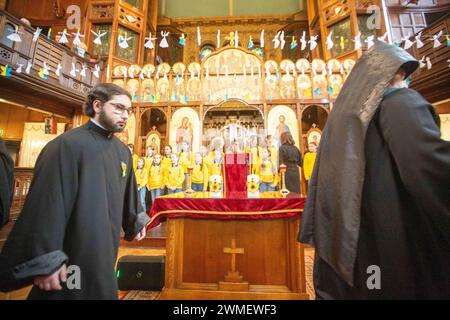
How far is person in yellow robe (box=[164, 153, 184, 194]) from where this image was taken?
6.39 meters

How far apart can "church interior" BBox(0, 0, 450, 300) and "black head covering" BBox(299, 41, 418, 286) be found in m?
1.31

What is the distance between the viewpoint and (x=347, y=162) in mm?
981

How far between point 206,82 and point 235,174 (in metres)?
6.23

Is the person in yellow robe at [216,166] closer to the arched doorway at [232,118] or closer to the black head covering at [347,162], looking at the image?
the arched doorway at [232,118]

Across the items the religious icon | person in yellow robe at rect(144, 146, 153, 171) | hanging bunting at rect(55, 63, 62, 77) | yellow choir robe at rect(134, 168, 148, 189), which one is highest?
hanging bunting at rect(55, 63, 62, 77)

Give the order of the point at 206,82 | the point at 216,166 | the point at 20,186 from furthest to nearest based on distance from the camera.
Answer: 1. the point at 206,82
2. the point at 20,186
3. the point at 216,166

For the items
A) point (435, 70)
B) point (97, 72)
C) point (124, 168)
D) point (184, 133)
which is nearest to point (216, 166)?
point (184, 133)

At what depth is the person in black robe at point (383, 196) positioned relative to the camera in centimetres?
86

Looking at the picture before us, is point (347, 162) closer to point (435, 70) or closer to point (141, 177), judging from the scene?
point (141, 177)

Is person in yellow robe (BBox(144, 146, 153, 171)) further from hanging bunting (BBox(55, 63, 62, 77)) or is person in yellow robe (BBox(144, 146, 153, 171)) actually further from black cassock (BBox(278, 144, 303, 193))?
black cassock (BBox(278, 144, 303, 193))

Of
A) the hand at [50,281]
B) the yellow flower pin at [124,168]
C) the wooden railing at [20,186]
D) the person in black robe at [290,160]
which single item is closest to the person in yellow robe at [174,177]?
the person in black robe at [290,160]

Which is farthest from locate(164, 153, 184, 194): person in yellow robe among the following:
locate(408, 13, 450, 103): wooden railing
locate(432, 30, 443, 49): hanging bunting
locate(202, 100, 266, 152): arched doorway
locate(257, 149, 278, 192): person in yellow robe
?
locate(432, 30, 443, 49): hanging bunting

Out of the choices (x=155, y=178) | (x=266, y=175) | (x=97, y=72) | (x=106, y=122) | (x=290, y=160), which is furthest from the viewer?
(x=97, y=72)

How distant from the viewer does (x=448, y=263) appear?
2.99ft
